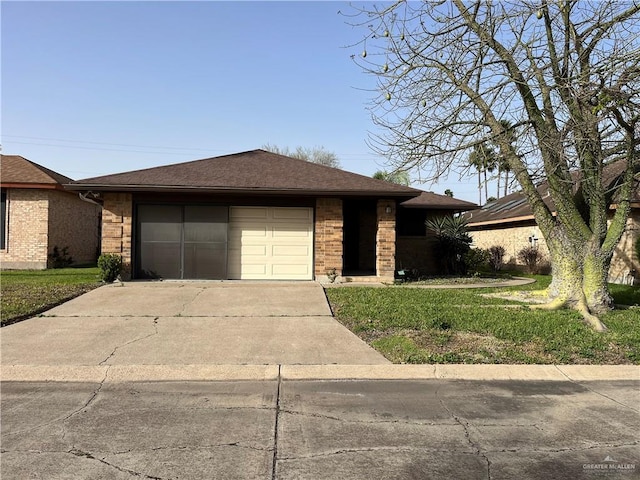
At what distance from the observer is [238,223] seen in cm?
1454

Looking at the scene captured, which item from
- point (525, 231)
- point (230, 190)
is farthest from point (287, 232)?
point (525, 231)

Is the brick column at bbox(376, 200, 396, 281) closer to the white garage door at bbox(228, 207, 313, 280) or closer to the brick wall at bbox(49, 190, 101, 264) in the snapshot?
the white garage door at bbox(228, 207, 313, 280)

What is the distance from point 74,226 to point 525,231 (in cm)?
2049

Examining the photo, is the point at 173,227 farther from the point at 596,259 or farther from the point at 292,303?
the point at 596,259

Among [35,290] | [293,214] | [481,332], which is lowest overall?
[481,332]

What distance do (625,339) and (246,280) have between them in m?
10.0

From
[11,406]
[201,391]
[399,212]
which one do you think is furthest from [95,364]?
[399,212]

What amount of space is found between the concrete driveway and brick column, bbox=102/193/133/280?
238 cm

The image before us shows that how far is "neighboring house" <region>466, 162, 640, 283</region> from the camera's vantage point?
51.9 feet

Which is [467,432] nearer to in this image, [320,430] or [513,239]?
[320,430]

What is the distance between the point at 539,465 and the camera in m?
3.67

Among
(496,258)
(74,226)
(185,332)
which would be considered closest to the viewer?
(185,332)

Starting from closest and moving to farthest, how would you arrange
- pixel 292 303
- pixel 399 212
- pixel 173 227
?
1. pixel 292 303
2. pixel 173 227
3. pixel 399 212

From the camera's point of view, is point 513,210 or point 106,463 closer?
point 106,463
